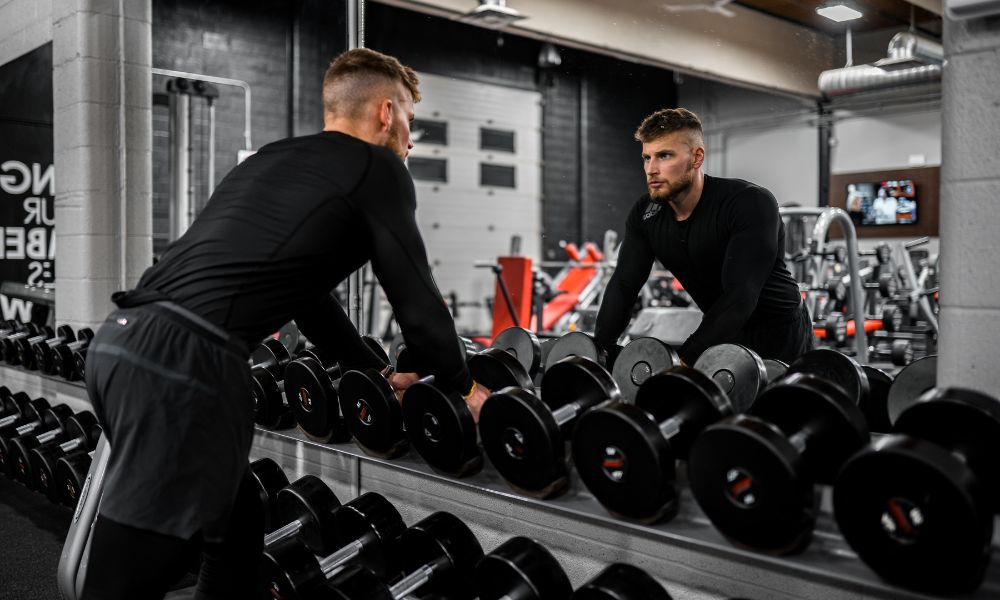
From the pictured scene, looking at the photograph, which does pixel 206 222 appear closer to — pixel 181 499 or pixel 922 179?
pixel 181 499

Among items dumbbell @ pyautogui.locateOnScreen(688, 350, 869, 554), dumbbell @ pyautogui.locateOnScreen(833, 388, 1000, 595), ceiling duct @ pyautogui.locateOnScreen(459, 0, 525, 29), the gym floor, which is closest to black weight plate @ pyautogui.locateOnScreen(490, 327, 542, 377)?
dumbbell @ pyautogui.locateOnScreen(688, 350, 869, 554)

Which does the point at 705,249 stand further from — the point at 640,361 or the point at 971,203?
the point at 971,203

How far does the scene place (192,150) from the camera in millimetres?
6996

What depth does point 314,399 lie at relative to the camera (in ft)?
6.70

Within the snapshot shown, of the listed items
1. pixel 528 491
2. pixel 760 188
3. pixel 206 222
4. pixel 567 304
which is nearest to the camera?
pixel 206 222

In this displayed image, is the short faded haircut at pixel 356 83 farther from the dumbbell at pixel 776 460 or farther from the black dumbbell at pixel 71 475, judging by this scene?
the black dumbbell at pixel 71 475

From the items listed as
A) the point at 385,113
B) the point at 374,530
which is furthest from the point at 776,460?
the point at 374,530

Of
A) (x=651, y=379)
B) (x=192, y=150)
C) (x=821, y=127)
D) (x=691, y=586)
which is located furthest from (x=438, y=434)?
(x=821, y=127)

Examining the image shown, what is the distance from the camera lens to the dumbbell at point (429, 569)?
5.60ft

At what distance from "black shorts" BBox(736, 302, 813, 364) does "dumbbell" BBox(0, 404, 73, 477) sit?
259cm

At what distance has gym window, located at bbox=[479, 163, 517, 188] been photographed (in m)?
9.81

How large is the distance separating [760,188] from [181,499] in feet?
5.64

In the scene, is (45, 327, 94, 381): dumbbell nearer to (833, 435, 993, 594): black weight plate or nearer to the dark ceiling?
(833, 435, 993, 594): black weight plate

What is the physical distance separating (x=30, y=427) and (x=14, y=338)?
54 centimetres
